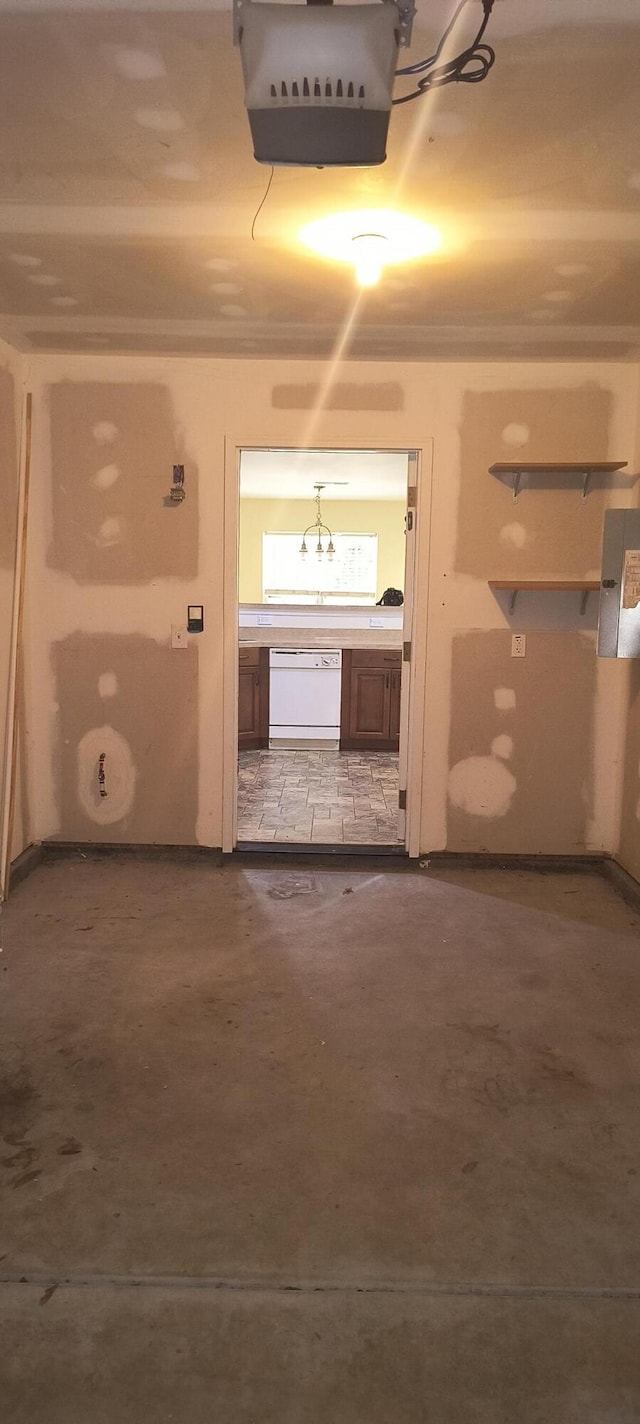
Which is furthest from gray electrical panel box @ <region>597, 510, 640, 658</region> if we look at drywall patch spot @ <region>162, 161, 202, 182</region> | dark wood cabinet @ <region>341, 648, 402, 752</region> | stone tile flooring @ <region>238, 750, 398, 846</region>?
dark wood cabinet @ <region>341, 648, 402, 752</region>

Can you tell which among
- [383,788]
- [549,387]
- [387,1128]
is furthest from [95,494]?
[387,1128]

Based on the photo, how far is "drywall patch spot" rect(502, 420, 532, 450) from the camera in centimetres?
411

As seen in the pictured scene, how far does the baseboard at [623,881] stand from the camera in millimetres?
3891

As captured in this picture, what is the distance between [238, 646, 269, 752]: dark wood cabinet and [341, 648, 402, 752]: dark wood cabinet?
2.07 feet

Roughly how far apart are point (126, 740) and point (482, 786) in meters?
1.78

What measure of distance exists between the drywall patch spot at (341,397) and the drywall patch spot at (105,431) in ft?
2.52

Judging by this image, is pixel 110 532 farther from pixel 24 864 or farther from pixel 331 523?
pixel 331 523

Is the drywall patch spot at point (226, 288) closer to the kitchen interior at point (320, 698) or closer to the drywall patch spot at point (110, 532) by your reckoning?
the kitchen interior at point (320, 698)

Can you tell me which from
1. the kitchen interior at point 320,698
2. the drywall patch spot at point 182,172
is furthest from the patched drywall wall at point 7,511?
the drywall patch spot at point 182,172

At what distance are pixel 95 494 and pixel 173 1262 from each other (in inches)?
130

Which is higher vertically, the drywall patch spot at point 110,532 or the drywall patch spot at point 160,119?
the drywall patch spot at point 160,119

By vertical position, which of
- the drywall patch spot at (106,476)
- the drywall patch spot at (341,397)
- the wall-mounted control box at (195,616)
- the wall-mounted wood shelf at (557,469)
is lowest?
the wall-mounted control box at (195,616)

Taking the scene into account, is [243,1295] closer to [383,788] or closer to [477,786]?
[477,786]

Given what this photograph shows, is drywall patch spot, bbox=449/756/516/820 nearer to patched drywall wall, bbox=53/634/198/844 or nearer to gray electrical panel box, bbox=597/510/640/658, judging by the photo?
gray electrical panel box, bbox=597/510/640/658
